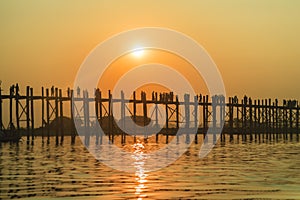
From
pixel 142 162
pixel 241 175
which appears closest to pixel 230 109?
pixel 142 162

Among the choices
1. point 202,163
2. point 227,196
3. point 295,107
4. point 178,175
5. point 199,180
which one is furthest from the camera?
point 295,107

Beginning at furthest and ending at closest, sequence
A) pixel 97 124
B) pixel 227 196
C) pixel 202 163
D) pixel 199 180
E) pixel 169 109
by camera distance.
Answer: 1. pixel 169 109
2. pixel 97 124
3. pixel 202 163
4. pixel 199 180
5. pixel 227 196

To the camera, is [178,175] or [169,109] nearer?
[178,175]

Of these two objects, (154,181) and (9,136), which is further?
(9,136)

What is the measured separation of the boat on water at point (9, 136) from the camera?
48719mm

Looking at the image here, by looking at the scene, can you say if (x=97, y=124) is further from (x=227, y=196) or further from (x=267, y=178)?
(x=227, y=196)

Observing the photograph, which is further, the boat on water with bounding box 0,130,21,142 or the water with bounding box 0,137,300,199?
the boat on water with bounding box 0,130,21,142

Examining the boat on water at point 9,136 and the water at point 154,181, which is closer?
the water at point 154,181

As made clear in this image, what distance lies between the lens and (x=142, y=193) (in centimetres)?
1727

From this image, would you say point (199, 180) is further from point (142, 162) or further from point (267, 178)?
point (142, 162)

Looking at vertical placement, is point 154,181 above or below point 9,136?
below

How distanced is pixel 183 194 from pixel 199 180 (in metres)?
3.61

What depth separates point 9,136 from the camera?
4966 cm

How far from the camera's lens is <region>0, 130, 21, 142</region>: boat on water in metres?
48.7
